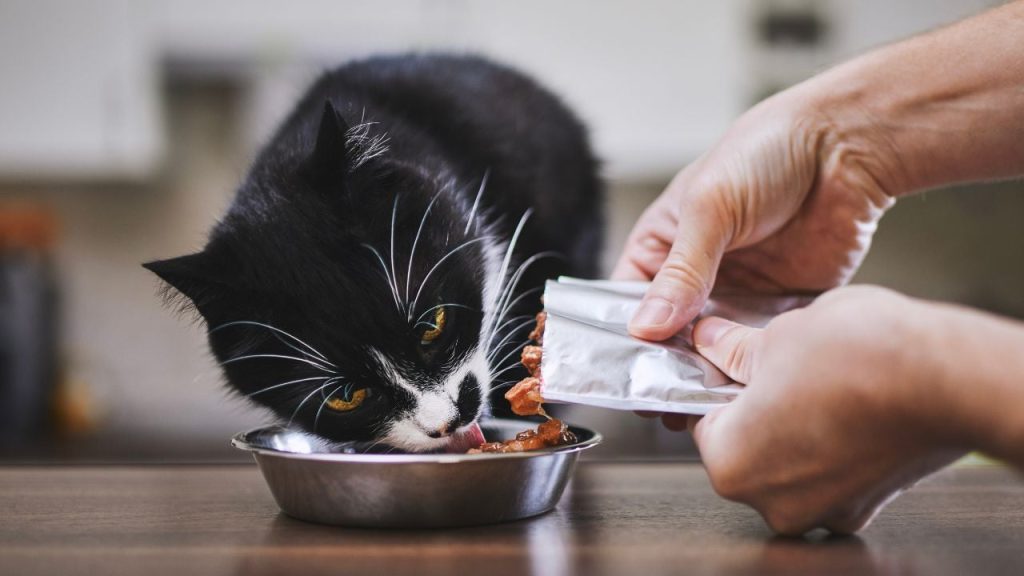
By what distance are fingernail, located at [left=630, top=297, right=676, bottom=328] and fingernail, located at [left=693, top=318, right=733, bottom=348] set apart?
0.12ft

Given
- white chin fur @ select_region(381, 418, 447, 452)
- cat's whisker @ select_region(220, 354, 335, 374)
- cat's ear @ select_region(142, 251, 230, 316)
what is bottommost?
Result: white chin fur @ select_region(381, 418, 447, 452)

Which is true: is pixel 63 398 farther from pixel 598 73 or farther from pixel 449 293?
pixel 449 293

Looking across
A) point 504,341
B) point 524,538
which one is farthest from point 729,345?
Result: point 504,341

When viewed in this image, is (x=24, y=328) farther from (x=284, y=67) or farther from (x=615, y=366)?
(x=615, y=366)

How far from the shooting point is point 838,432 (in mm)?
615

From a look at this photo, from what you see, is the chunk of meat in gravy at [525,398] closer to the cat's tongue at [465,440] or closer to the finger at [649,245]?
the cat's tongue at [465,440]

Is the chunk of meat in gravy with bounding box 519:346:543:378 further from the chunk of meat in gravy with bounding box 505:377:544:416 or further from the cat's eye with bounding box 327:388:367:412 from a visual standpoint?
the cat's eye with bounding box 327:388:367:412

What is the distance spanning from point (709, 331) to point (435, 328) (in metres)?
0.32

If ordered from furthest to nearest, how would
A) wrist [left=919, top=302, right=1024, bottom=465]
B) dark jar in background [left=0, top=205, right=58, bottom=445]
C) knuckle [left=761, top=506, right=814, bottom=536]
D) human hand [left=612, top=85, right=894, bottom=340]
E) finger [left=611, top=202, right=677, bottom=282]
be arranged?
dark jar in background [left=0, top=205, right=58, bottom=445] < finger [left=611, top=202, right=677, bottom=282] < human hand [left=612, top=85, right=894, bottom=340] < knuckle [left=761, top=506, right=814, bottom=536] < wrist [left=919, top=302, right=1024, bottom=465]

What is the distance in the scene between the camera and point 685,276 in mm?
904

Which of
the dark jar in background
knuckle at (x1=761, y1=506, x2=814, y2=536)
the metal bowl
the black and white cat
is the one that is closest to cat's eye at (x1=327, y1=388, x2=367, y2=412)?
the black and white cat

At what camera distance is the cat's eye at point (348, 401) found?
3.25 ft

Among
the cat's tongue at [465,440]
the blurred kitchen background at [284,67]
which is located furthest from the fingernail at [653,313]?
the blurred kitchen background at [284,67]

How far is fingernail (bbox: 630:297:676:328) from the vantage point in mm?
836
